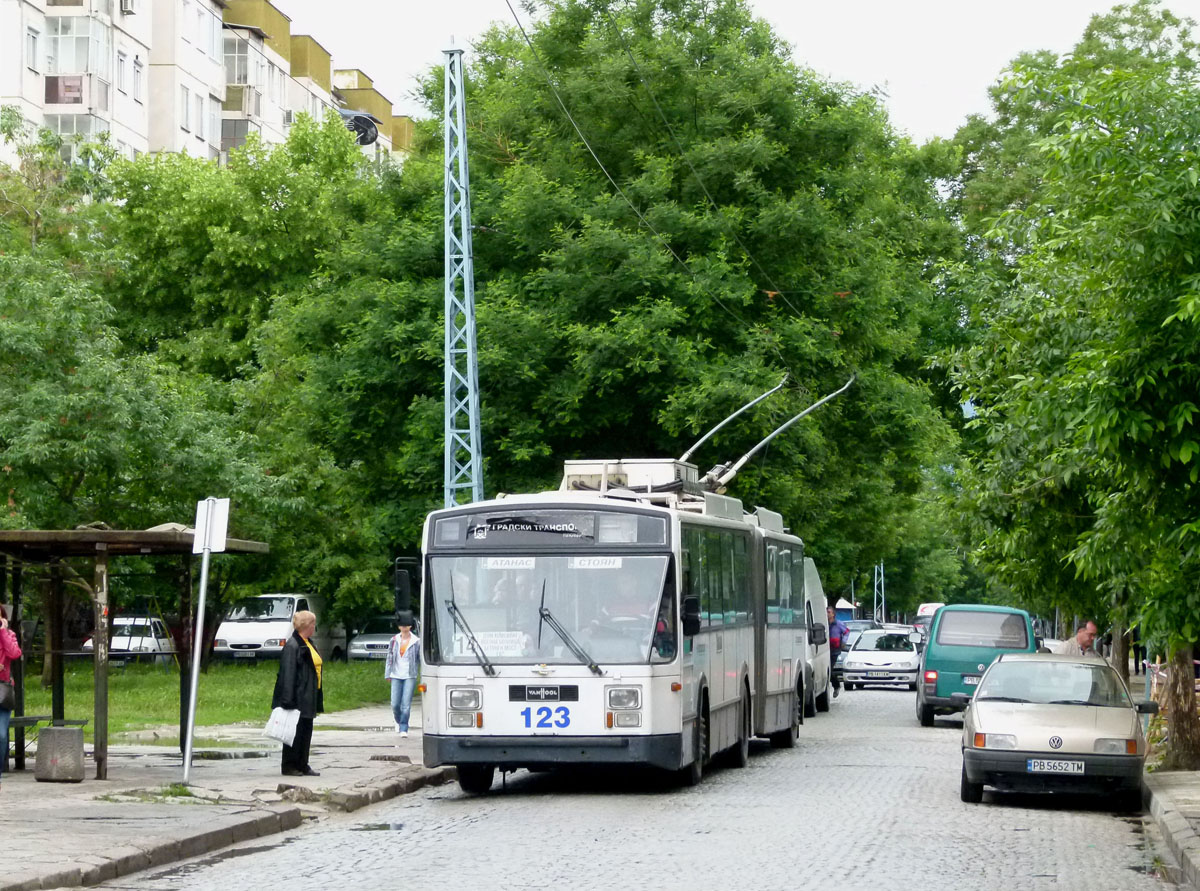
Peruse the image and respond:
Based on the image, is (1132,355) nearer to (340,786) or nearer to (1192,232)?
(1192,232)

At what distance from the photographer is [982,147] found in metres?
47.9

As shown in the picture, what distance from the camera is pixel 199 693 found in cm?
3369

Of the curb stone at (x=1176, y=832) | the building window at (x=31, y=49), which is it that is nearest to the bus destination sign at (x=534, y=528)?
the curb stone at (x=1176, y=832)

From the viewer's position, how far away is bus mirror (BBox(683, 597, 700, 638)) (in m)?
17.6

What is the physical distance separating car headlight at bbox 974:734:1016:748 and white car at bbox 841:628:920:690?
2950 cm

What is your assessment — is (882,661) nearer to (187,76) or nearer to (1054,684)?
(1054,684)

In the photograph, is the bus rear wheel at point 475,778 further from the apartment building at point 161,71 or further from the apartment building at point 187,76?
the apartment building at point 187,76

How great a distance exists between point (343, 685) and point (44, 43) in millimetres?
25593

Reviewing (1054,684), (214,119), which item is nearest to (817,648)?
(1054,684)

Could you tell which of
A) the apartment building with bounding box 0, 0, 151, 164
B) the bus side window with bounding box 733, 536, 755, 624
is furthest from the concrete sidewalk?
the apartment building with bounding box 0, 0, 151, 164

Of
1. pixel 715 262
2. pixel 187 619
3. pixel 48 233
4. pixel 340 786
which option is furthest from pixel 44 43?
pixel 340 786

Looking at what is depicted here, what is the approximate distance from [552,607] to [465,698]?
1.16m

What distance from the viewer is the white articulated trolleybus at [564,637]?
56.1 feet

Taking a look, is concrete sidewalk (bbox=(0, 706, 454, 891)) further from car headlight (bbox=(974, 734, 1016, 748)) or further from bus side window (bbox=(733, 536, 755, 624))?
car headlight (bbox=(974, 734, 1016, 748))
